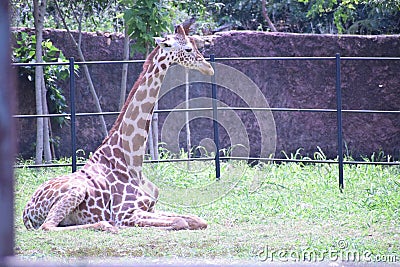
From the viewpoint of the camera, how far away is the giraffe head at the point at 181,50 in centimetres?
543

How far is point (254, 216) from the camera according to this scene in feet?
18.1

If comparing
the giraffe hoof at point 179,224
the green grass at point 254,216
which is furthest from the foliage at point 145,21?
the giraffe hoof at point 179,224

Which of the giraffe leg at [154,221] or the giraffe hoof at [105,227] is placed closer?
the giraffe hoof at [105,227]

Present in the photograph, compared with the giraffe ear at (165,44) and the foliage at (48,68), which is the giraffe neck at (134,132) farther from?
the foliage at (48,68)

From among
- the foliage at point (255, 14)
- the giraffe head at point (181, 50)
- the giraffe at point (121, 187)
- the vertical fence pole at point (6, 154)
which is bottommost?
the giraffe at point (121, 187)

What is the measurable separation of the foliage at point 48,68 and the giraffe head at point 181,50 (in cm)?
321

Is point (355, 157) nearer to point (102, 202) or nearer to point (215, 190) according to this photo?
point (215, 190)

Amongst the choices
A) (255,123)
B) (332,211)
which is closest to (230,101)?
(255,123)

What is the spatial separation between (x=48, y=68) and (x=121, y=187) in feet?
12.5

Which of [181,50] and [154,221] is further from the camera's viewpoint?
[181,50]

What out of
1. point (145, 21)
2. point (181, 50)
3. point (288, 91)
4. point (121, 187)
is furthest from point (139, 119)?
point (288, 91)

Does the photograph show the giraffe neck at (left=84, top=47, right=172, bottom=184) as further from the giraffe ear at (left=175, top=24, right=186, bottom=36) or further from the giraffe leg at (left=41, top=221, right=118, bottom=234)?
the giraffe leg at (left=41, top=221, right=118, bottom=234)

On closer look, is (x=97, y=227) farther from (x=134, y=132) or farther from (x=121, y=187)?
(x=134, y=132)

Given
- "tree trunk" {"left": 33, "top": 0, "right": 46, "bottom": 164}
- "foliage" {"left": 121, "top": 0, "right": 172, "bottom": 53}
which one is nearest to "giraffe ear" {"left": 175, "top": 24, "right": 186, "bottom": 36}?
"foliage" {"left": 121, "top": 0, "right": 172, "bottom": 53}
